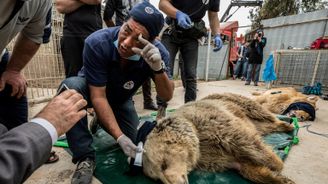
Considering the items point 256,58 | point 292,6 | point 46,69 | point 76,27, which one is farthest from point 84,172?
point 292,6

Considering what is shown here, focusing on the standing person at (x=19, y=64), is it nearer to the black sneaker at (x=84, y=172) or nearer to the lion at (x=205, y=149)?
the black sneaker at (x=84, y=172)

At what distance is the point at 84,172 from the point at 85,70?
880 mm

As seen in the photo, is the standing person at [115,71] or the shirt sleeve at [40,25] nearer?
the shirt sleeve at [40,25]

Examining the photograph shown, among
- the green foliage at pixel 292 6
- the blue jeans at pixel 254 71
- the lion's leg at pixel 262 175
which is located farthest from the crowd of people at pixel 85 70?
the green foliage at pixel 292 6

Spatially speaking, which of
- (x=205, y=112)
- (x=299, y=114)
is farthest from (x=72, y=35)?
(x=299, y=114)

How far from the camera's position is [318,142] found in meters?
2.92

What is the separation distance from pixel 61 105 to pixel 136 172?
1125 millimetres

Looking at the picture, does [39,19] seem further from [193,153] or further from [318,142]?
[318,142]

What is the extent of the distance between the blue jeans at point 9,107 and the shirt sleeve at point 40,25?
0.35 meters

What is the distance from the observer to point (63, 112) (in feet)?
3.39

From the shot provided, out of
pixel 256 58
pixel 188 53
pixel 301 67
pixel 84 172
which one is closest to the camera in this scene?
pixel 84 172

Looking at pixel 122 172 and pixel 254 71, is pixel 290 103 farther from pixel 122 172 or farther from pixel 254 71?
pixel 254 71

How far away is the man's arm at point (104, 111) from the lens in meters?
2.01

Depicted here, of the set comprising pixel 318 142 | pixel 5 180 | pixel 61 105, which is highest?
pixel 61 105
